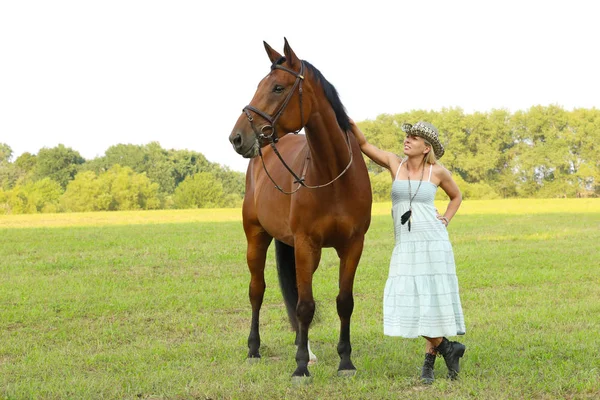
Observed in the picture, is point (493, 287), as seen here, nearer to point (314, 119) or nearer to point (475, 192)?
point (314, 119)

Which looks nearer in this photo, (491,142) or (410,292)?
(410,292)

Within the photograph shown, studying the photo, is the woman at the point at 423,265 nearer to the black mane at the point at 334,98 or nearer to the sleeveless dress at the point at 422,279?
the sleeveless dress at the point at 422,279

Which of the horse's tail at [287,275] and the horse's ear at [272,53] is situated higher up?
the horse's ear at [272,53]

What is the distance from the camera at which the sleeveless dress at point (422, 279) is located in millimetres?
4652

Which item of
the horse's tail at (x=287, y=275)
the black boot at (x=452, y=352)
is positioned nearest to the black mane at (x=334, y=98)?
the horse's tail at (x=287, y=275)

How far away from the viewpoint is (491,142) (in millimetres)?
59562

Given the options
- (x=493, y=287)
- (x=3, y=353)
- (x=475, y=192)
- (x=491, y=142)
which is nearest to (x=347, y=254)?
(x=3, y=353)

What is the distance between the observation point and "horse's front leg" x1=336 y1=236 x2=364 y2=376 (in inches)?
200

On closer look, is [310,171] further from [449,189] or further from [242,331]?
[242,331]

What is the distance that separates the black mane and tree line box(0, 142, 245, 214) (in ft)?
164

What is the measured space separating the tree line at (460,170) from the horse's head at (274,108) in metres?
44.5

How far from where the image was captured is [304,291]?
5059mm

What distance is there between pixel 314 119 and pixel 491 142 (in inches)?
2278

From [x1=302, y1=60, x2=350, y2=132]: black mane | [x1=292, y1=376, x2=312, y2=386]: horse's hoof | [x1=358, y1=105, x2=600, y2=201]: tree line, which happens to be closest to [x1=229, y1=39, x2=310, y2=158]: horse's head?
[x1=302, y1=60, x2=350, y2=132]: black mane
